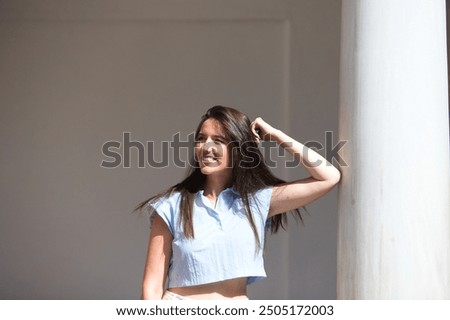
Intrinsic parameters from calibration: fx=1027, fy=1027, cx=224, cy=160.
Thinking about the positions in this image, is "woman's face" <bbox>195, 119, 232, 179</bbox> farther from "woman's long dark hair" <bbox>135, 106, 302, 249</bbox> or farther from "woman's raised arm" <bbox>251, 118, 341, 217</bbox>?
"woman's raised arm" <bbox>251, 118, 341, 217</bbox>

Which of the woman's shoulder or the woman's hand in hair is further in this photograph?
the woman's hand in hair

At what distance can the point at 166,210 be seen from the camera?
5164 millimetres

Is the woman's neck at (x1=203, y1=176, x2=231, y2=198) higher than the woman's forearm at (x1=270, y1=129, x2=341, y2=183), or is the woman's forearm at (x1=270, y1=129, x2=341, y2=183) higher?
the woman's forearm at (x1=270, y1=129, x2=341, y2=183)

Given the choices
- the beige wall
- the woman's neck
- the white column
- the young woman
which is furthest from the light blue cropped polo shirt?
the beige wall

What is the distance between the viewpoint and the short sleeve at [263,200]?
17.2 feet

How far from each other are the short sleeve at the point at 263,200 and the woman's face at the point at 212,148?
0.77 ft

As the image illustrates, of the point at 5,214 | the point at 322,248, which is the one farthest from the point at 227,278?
the point at 5,214

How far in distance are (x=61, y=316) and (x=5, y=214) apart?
4.27 m

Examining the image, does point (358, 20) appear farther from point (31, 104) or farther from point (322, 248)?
point (31, 104)

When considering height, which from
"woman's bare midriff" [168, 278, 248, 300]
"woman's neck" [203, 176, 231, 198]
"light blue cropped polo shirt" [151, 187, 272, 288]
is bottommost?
"woman's bare midriff" [168, 278, 248, 300]

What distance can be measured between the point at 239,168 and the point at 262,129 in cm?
24

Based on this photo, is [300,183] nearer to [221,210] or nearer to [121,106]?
[221,210]

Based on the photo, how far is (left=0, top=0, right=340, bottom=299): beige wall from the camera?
9.21 metres

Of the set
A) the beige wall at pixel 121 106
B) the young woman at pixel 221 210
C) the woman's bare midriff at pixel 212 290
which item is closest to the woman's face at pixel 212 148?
the young woman at pixel 221 210
